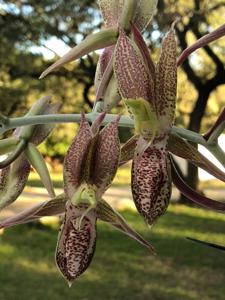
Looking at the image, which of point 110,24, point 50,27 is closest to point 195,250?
point 50,27

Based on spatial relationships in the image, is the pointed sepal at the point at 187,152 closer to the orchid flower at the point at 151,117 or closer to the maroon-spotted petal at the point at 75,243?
the orchid flower at the point at 151,117

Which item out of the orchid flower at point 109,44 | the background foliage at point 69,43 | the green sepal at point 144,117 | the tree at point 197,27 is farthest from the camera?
the tree at point 197,27

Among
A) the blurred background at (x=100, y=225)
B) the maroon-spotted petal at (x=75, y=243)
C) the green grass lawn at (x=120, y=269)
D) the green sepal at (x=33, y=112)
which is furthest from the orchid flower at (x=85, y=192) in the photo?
the green grass lawn at (x=120, y=269)

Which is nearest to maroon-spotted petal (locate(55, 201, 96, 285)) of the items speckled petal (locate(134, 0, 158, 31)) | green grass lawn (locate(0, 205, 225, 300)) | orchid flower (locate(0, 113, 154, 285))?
orchid flower (locate(0, 113, 154, 285))

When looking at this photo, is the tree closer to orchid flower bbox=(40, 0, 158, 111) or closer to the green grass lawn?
the green grass lawn

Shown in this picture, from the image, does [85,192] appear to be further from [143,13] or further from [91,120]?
[143,13]

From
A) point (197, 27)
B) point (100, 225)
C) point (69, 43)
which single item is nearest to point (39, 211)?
point (69, 43)
